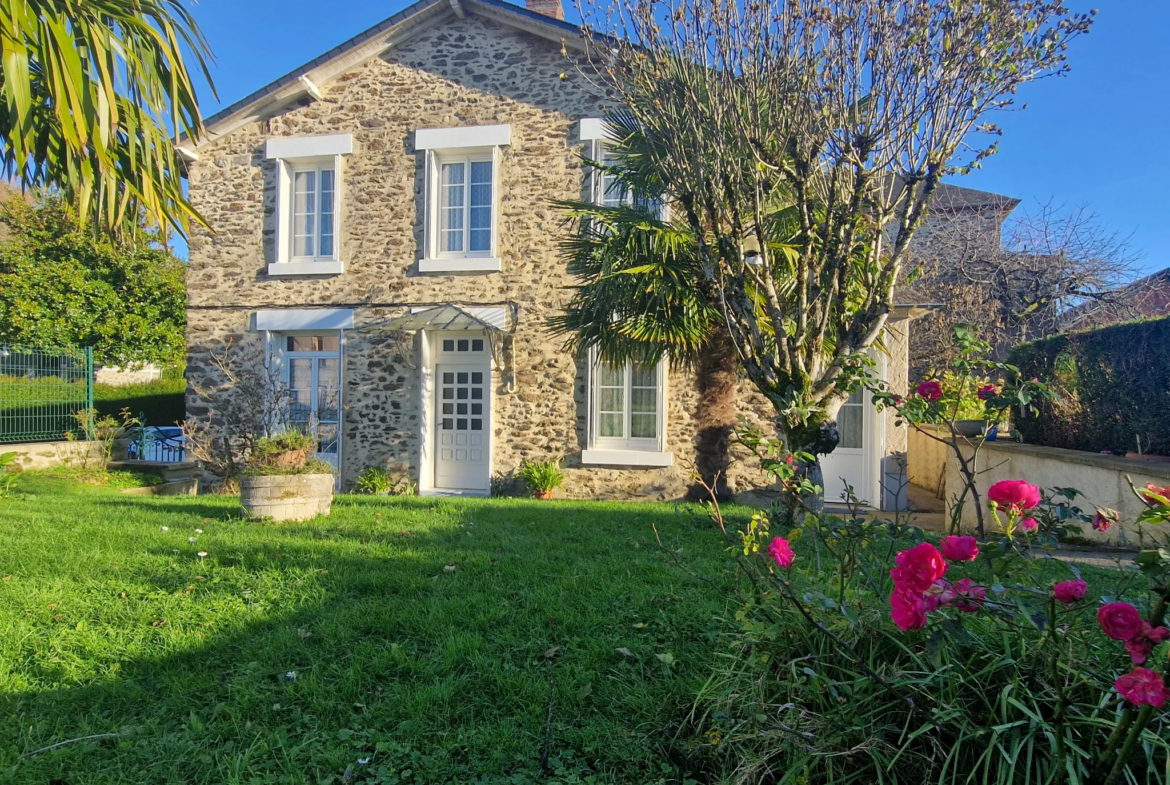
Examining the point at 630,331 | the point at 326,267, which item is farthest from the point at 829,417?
the point at 326,267

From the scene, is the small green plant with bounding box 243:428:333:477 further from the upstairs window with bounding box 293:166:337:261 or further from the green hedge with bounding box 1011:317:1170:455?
the green hedge with bounding box 1011:317:1170:455

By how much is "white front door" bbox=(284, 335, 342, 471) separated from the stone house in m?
0.03

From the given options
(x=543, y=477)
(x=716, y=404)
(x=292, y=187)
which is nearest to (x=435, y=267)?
→ (x=292, y=187)

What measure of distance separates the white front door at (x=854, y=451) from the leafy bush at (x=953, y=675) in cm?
721

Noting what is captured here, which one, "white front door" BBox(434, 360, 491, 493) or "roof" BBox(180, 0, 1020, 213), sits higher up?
"roof" BBox(180, 0, 1020, 213)

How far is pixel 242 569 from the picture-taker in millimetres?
A: 4277

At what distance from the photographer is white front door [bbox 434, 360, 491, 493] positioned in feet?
33.0

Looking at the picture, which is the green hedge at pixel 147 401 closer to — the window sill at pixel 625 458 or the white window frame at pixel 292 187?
the white window frame at pixel 292 187

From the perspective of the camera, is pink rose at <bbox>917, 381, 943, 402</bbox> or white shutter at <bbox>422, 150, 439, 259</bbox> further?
white shutter at <bbox>422, 150, 439, 259</bbox>

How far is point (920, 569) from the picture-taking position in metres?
1.68

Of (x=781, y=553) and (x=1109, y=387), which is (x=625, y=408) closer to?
(x=1109, y=387)

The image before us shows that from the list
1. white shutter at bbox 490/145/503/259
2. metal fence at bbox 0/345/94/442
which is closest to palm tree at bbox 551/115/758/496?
white shutter at bbox 490/145/503/259

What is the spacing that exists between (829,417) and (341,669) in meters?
4.35

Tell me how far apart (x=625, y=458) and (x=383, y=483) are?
3.75 m
